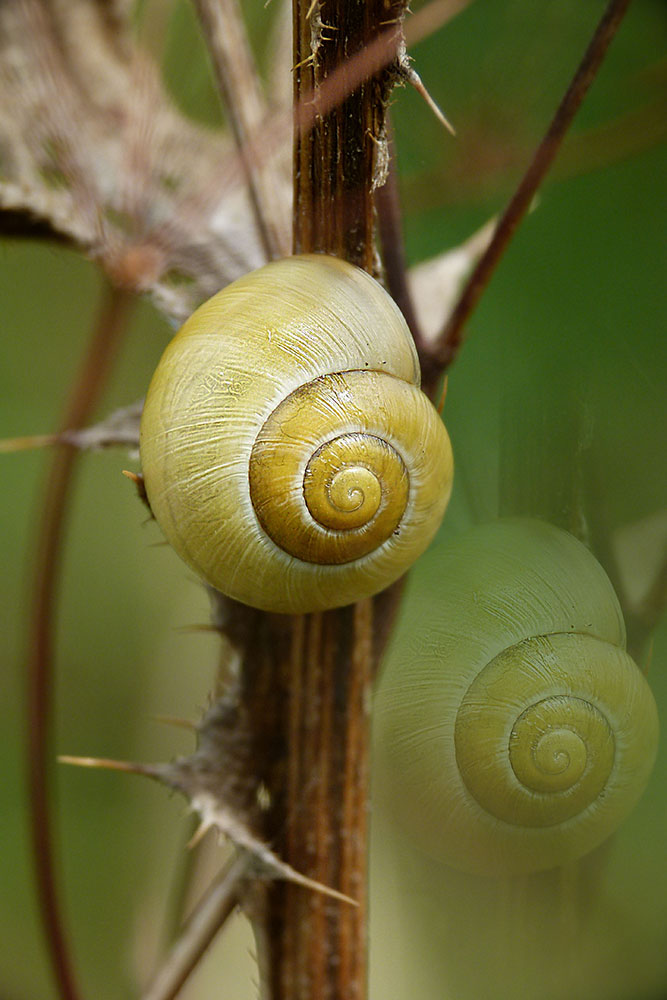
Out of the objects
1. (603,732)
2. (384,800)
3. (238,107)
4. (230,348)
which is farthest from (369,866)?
(238,107)

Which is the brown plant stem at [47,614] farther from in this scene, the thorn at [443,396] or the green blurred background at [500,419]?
the thorn at [443,396]

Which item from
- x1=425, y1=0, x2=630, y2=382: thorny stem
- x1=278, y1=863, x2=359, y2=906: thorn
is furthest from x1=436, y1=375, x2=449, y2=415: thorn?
x1=278, y1=863, x2=359, y2=906: thorn

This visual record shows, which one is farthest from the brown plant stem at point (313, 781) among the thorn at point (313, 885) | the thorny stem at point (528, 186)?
the thorny stem at point (528, 186)

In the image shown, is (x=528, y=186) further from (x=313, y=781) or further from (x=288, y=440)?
A: (x=313, y=781)

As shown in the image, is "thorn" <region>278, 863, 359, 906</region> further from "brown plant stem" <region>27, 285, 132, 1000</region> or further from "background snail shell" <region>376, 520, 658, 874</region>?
"brown plant stem" <region>27, 285, 132, 1000</region>

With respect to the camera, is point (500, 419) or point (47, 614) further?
point (47, 614)

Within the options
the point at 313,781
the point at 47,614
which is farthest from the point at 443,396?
the point at 47,614
